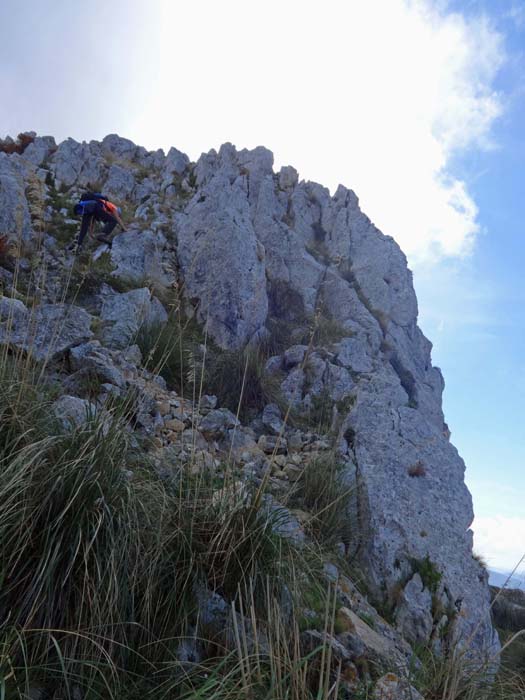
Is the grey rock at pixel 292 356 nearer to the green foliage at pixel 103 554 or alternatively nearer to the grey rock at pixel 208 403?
the grey rock at pixel 208 403

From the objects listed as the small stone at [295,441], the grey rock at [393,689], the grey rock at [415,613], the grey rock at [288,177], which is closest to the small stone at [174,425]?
the small stone at [295,441]

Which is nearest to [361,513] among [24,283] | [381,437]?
[381,437]

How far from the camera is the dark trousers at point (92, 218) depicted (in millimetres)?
9009

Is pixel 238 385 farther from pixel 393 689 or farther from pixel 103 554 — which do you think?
pixel 393 689

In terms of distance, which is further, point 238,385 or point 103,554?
point 238,385

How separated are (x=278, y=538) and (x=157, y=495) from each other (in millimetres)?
767

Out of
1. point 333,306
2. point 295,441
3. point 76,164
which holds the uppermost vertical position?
point 76,164

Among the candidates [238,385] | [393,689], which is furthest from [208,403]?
[393,689]

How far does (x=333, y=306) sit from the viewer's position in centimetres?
1344

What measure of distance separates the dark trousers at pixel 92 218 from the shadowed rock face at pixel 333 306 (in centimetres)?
64

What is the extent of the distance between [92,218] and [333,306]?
7.10 meters

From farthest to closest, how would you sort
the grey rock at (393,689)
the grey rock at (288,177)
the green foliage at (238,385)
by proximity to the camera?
the grey rock at (288,177), the green foliage at (238,385), the grey rock at (393,689)

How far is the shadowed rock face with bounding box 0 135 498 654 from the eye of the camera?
5078 millimetres

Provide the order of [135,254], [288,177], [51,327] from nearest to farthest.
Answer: [51,327]
[135,254]
[288,177]
